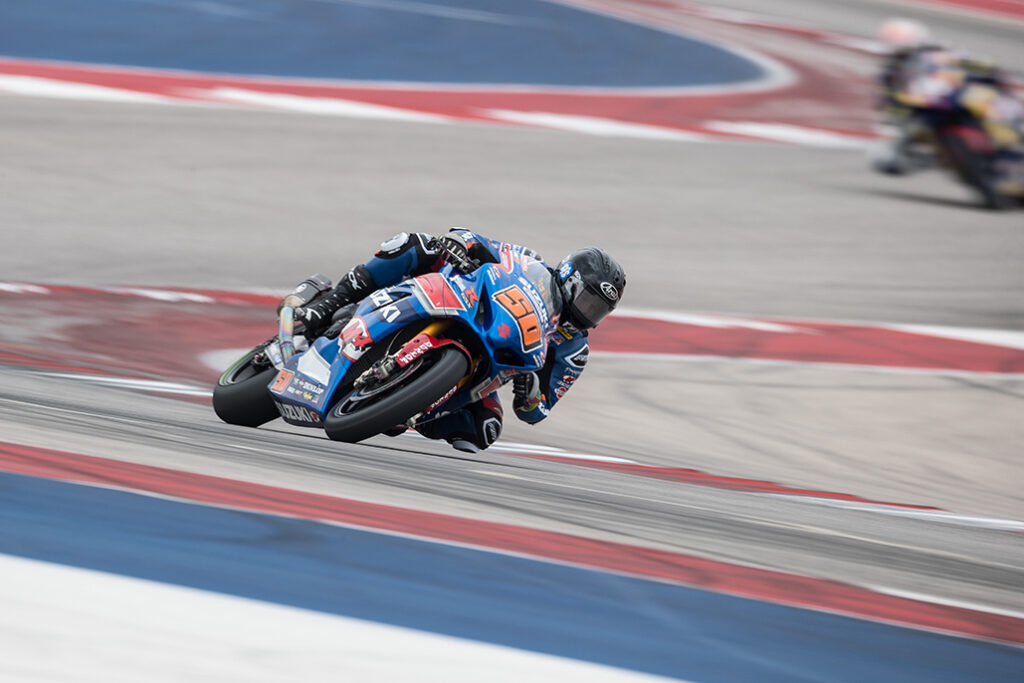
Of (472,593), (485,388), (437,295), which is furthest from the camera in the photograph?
(485,388)

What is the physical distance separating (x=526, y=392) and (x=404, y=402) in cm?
97

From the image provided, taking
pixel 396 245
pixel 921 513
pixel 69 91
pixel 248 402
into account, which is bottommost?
pixel 69 91

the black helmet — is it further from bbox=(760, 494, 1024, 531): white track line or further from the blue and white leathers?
bbox=(760, 494, 1024, 531): white track line

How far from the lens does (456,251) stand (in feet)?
18.8

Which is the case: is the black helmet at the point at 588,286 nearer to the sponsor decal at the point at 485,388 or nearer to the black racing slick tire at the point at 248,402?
the sponsor decal at the point at 485,388

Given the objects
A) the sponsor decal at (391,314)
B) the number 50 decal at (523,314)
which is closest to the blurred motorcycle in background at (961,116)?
the number 50 decal at (523,314)

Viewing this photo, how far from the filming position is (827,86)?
19.8 metres

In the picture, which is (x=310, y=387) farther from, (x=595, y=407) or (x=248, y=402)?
(x=595, y=407)

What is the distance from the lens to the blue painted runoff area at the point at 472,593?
3.00 metres

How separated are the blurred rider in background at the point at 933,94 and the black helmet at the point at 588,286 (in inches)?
388

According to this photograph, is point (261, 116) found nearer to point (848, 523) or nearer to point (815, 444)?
point (815, 444)

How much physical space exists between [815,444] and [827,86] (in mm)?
13305

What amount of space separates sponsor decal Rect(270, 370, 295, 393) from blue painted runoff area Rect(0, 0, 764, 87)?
10.8 m

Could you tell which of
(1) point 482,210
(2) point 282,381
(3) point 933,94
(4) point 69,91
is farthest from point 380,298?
(3) point 933,94
